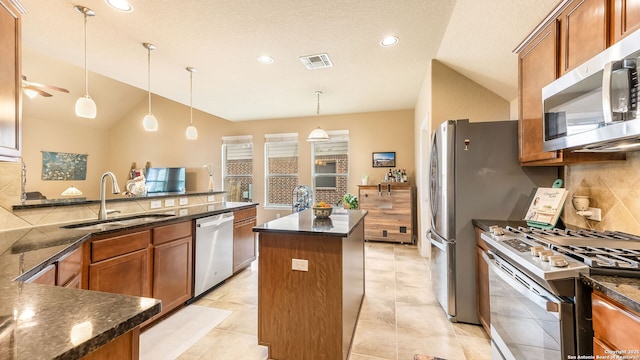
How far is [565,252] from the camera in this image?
1.25 m

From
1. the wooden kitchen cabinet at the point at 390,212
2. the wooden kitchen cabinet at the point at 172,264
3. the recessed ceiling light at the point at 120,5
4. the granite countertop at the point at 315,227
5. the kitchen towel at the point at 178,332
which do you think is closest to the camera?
the granite countertop at the point at 315,227

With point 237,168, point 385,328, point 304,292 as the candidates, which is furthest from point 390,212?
point 237,168

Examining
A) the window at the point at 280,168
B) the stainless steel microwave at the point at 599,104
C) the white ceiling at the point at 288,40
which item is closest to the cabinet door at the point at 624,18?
the stainless steel microwave at the point at 599,104

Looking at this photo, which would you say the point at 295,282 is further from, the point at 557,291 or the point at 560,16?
the point at 560,16

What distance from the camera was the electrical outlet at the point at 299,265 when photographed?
1.75 meters

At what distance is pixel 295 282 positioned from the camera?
177 centimetres

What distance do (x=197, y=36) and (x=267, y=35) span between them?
0.73 metres

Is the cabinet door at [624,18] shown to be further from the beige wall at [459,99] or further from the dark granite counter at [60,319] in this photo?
the dark granite counter at [60,319]

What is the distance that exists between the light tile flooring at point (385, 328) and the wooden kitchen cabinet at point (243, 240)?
0.75 feet

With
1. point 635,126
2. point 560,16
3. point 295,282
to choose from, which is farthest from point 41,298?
point 560,16

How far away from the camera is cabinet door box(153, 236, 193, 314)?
223 cm

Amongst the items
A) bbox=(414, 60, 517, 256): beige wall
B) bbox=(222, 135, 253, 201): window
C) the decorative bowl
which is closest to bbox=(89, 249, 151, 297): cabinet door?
the decorative bowl

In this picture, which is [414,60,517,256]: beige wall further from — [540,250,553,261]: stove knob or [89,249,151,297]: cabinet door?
[89,249,151,297]: cabinet door

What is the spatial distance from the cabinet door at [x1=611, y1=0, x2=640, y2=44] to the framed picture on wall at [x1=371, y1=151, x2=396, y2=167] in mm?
4201
